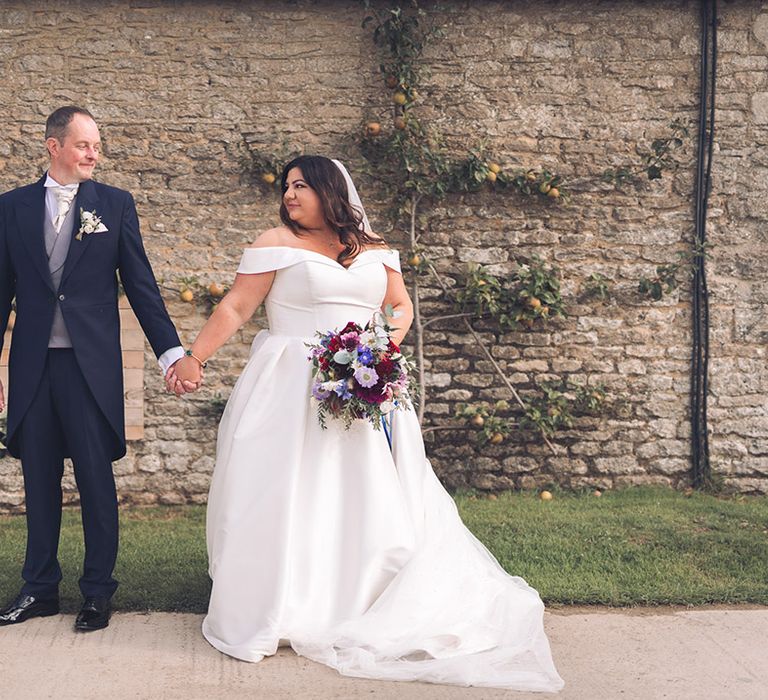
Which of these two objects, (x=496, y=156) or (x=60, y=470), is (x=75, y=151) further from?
(x=496, y=156)

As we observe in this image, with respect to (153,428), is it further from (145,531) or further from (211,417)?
(145,531)

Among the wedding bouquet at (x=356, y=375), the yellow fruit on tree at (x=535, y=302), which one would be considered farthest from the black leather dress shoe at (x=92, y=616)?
the yellow fruit on tree at (x=535, y=302)

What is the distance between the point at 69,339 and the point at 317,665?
5.25ft

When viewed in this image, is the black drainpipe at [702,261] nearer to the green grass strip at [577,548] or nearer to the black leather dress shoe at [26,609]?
the green grass strip at [577,548]

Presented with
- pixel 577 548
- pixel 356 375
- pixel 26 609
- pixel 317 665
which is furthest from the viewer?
pixel 577 548

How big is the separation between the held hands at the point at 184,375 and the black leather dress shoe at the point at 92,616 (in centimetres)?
89

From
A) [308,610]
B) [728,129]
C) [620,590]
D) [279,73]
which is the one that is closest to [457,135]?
[279,73]

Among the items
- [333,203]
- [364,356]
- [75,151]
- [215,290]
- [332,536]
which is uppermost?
[75,151]

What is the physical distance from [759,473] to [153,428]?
433 cm

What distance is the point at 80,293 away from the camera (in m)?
3.92

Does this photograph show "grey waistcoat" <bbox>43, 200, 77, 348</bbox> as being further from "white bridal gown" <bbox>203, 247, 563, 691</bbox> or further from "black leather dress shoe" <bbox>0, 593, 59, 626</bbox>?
"black leather dress shoe" <bbox>0, 593, 59, 626</bbox>

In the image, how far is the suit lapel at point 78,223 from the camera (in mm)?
3881

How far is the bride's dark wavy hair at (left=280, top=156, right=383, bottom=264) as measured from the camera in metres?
3.96

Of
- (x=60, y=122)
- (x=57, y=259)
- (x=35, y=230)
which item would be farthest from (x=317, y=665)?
(x=60, y=122)
